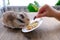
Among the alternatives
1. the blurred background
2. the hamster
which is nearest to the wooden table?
the hamster

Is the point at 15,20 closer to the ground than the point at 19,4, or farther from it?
farther from it

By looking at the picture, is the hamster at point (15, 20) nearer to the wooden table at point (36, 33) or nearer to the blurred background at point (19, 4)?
the wooden table at point (36, 33)

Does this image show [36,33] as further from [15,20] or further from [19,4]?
[19,4]

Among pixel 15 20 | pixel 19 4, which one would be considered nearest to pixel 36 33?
pixel 15 20

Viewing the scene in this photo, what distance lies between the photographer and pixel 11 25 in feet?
2.10

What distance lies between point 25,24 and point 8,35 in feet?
0.37

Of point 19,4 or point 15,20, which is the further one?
point 19,4

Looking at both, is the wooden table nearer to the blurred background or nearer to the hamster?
the hamster

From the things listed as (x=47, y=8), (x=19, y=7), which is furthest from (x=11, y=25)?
(x=19, y=7)

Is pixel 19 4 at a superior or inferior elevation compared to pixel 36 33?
inferior

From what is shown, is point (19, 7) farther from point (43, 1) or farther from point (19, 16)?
point (19, 16)

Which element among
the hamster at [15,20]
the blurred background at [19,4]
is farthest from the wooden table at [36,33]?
the blurred background at [19,4]

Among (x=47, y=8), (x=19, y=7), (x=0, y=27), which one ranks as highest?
(x=47, y=8)

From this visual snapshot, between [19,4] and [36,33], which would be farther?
[19,4]
